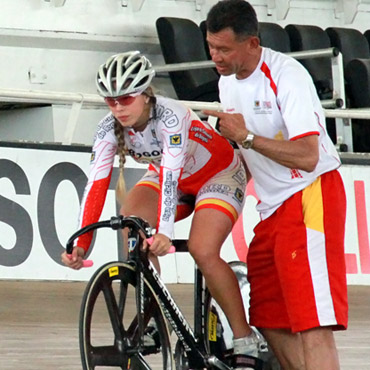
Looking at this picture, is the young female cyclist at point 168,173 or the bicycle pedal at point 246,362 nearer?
the young female cyclist at point 168,173

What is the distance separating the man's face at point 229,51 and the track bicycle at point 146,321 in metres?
0.69

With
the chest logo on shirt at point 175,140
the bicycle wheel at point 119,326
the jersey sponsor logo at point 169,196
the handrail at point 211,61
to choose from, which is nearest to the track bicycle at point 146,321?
the bicycle wheel at point 119,326

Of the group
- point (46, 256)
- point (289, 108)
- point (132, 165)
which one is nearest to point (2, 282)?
point (46, 256)

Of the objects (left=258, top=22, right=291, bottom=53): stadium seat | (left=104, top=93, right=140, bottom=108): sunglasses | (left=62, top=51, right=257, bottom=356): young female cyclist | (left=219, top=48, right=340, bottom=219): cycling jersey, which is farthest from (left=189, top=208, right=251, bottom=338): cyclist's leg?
(left=258, top=22, right=291, bottom=53): stadium seat

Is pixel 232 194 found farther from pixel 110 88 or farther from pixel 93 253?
pixel 93 253

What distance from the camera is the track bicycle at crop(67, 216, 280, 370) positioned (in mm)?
4062

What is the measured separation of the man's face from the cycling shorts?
574 millimetres

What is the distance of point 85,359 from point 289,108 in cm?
121

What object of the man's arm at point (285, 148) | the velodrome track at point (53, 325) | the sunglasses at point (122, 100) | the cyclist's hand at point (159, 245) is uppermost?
the sunglasses at point (122, 100)

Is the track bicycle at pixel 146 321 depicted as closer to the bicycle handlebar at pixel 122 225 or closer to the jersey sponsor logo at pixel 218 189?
the bicycle handlebar at pixel 122 225

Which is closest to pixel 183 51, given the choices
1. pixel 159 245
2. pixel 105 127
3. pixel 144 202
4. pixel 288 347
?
pixel 144 202

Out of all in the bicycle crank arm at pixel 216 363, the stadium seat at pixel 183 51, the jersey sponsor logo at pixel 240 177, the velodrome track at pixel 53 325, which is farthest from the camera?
the stadium seat at pixel 183 51

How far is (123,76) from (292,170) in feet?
2.49

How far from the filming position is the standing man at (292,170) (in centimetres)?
403
